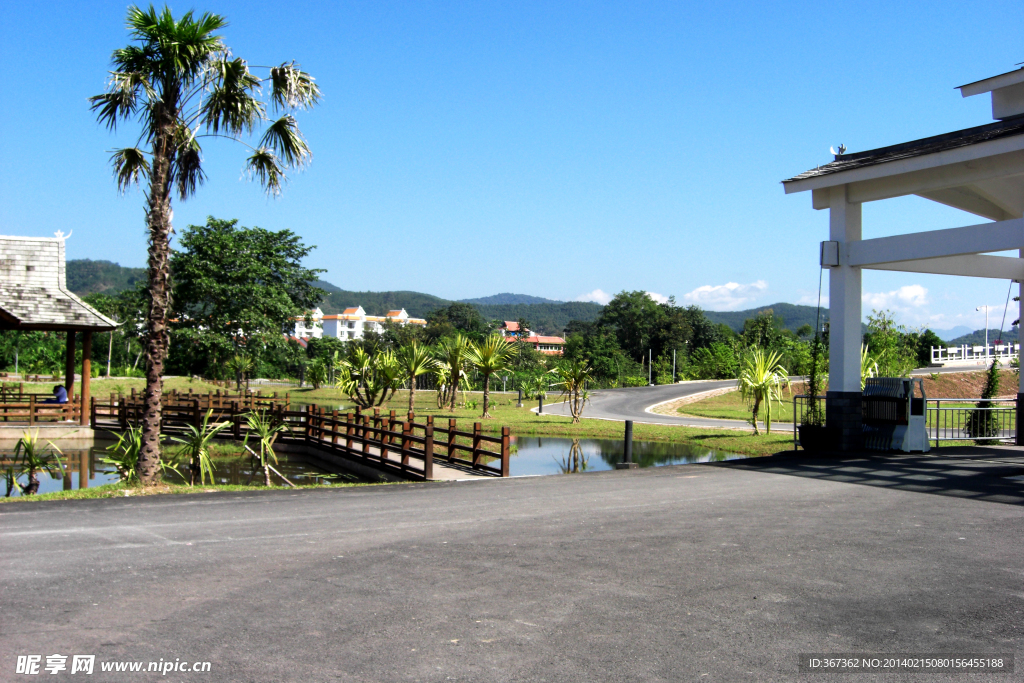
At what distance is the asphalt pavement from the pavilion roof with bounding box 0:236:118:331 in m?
16.3

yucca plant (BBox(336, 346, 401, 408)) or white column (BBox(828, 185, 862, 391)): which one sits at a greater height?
white column (BBox(828, 185, 862, 391))

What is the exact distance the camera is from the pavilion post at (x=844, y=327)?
46.5 feet

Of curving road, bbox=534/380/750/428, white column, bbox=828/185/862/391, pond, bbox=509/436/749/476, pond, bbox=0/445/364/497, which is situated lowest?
pond, bbox=0/445/364/497

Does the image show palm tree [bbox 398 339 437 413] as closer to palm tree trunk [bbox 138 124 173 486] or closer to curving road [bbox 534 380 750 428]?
curving road [bbox 534 380 750 428]

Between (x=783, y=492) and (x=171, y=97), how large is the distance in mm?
11283

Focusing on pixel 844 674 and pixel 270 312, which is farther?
pixel 270 312

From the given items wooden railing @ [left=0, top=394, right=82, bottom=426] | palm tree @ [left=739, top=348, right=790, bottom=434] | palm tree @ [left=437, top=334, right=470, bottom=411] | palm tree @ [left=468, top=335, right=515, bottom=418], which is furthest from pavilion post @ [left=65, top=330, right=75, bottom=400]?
palm tree @ [left=739, top=348, right=790, bottom=434]

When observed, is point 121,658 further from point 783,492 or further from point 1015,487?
point 1015,487

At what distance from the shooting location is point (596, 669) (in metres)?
4.41

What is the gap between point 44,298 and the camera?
80.3 feet

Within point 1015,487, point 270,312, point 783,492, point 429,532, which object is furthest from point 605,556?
Answer: point 270,312

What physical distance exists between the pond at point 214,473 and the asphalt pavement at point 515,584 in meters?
6.36

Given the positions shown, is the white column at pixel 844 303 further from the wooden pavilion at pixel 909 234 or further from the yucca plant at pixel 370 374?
the yucca plant at pixel 370 374

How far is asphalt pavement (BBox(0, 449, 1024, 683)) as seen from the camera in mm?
4621
